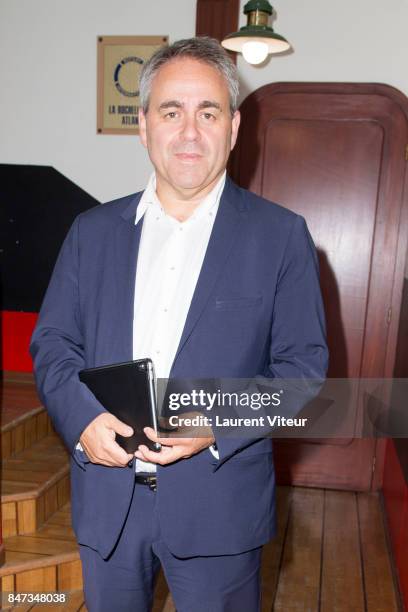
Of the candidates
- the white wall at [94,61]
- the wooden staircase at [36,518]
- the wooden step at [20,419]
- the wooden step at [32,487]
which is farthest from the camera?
the white wall at [94,61]

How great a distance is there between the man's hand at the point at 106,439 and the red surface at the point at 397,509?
68.8 inches

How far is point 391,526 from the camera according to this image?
3.00m

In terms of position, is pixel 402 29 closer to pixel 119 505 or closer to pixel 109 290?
pixel 109 290

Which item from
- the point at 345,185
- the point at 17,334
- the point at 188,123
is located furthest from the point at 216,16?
the point at 188,123

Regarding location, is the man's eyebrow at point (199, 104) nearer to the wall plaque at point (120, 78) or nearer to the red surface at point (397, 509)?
the red surface at point (397, 509)

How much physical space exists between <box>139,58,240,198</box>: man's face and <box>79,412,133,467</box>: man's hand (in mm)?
526

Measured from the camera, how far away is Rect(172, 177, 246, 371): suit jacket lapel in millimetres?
1238

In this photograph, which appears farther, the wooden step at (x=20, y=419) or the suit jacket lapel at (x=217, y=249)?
the wooden step at (x=20, y=419)

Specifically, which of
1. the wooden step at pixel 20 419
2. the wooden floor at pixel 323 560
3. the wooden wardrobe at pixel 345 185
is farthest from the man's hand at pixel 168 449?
the wooden wardrobe at pixel 345 185

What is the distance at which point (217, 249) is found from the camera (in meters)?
1.28

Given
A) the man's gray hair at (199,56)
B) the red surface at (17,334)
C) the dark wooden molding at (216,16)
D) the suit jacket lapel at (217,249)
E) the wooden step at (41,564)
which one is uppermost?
the dark wooden molding at (216,16)

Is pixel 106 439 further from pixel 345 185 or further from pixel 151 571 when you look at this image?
pixel 345 185

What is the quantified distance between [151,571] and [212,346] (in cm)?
55

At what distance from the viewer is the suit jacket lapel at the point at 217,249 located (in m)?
1.24
